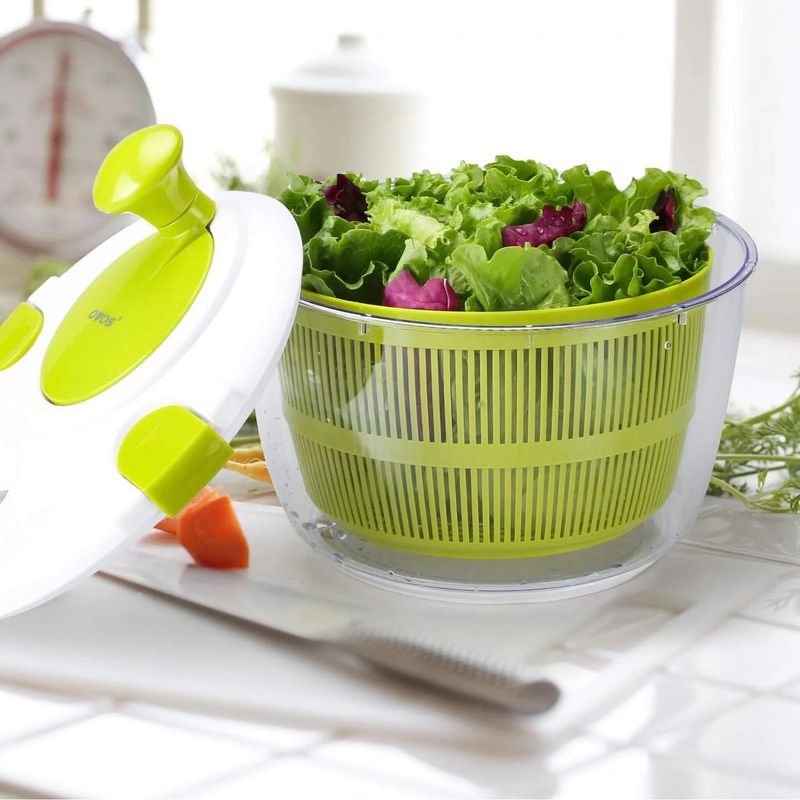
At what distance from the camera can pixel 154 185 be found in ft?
2.42

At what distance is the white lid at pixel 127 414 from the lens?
0.67 m

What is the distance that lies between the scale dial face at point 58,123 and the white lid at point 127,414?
713 mm

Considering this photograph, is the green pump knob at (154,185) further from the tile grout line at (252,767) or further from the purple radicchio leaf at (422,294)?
the tile grout line at (252,767)

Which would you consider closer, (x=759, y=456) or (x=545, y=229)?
(x=545, y=229)

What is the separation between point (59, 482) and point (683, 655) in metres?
0.37

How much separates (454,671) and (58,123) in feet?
3.16

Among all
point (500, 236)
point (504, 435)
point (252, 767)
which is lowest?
point (252, 767)

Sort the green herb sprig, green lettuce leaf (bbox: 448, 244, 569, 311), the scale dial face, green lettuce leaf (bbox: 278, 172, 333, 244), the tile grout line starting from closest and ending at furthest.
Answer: the tile grout line → green lettuce leaf (bbox: 448, 244, 569, 311) → green lettuce leaf (bbox: 278, 172, 333, 244) → the green herb sprig → the scale dial face

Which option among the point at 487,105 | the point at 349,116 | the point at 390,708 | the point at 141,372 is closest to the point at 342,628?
the point at 390,708

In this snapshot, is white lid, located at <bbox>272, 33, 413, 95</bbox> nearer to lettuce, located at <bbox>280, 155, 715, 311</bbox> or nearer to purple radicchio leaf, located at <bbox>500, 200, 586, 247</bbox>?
lettuce, located at <bbox>280, 155, 715, 311</bbox>

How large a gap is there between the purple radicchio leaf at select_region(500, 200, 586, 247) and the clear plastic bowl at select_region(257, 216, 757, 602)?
3.2 inches

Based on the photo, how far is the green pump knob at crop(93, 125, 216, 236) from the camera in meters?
0.74

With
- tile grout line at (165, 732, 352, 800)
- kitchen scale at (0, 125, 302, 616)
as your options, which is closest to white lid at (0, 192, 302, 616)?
kitchen scale at (0, 125, 302, 616)

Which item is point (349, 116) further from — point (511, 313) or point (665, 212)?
point (511, 313)
